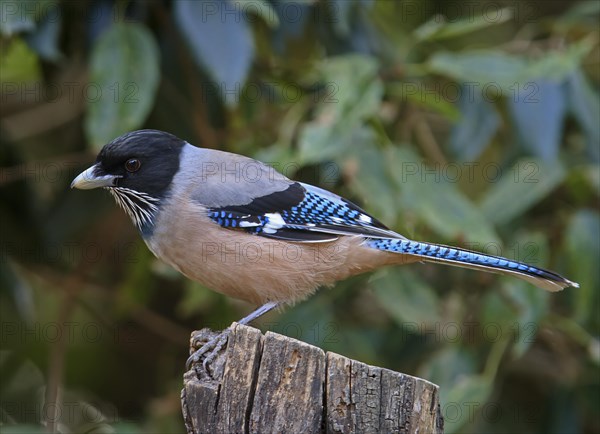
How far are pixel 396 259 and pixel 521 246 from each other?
1.24 m

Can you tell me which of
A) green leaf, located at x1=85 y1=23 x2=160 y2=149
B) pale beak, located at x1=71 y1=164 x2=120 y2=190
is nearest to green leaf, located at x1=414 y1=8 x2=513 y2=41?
green leaf, located at x1=85 y1=23 x2=160 y2=149

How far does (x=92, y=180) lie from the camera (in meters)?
4.94

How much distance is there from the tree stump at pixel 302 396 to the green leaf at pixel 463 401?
2090 mm

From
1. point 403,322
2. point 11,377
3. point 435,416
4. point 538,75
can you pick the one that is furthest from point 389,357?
point 435,416

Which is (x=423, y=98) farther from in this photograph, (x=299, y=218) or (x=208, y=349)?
(x=208, y=349)

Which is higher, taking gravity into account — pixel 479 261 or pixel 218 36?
pixel 218 36

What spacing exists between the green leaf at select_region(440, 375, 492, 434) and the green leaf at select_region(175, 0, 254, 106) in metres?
2.15

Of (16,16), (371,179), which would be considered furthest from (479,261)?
(16,16)

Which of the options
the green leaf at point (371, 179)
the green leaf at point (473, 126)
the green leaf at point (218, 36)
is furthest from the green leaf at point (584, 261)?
the green leaf at point (218, 36)

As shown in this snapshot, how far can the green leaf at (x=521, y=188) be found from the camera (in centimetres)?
591

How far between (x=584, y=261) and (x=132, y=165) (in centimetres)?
288

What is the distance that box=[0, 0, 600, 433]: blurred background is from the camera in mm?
5395

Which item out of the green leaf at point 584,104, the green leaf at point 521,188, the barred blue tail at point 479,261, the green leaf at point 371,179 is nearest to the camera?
the barred blue tail at point 479,261

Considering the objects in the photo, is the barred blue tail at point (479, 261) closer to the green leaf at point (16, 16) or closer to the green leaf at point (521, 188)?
the green leaf at point (521, 188)
